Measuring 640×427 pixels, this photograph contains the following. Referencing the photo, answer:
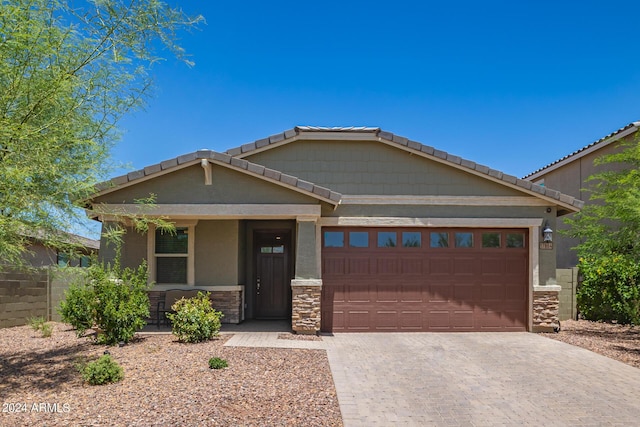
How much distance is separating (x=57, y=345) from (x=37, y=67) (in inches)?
231

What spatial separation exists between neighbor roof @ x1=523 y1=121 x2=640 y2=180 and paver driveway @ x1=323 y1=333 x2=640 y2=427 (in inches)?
322

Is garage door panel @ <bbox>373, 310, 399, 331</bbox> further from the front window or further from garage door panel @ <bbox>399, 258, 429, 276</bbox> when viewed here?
the front window

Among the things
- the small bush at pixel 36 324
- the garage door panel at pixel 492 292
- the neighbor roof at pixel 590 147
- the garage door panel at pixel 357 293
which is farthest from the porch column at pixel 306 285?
the neighbor roof at pixel 590 147

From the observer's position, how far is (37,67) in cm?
586

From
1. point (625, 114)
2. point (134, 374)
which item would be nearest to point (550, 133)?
point (625, 114)

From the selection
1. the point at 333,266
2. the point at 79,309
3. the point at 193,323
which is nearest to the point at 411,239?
the point at 333,266

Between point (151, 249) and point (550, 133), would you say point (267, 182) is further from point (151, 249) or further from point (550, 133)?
point (550, 133)

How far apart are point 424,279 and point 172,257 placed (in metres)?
6.19

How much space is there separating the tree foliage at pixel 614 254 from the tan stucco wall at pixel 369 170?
230 cm

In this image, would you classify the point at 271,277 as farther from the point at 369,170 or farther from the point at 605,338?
the point at 605,338

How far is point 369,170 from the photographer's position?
11312mm

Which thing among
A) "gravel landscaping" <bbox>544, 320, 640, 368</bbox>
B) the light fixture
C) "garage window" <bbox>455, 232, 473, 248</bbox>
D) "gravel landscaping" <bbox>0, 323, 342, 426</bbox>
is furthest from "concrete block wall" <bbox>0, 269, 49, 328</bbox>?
"gravel landscaping" <bbox>544, 320, 640, 368</bbox>

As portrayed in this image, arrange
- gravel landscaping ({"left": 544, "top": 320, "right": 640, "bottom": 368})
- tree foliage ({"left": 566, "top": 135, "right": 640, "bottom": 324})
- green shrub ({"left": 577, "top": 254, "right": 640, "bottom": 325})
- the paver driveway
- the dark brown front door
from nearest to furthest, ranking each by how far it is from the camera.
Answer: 1. the paver driveway
2. gravel landscaping ({"left": 544, "top": 320, "right": 640, "bottom": 368})
3. tree foliage ({"left": 566, "top": 135, "right": 640, "bottom": 324})
4. green shrub ({"left": 577, "top": 254, "right": 640, "bottom": 325})
5. the dark brown front door

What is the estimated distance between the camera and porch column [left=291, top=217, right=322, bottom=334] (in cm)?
995
